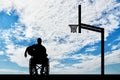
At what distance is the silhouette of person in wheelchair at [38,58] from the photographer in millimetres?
12039

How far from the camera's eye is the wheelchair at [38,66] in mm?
12258

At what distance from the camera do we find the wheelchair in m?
12.3

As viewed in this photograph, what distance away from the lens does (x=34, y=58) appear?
40.2ft

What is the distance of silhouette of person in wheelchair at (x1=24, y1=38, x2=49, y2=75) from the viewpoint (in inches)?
474

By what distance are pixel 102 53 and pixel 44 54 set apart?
4.79 meters

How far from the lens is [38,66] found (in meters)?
12.5

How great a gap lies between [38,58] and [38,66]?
0.42 meters
